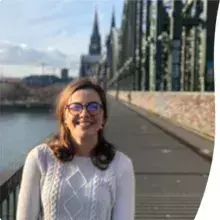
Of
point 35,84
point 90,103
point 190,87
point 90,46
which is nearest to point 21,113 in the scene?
point 35,84

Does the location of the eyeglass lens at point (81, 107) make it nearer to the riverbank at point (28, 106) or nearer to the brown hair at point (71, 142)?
the brown hair at point (71, 142)

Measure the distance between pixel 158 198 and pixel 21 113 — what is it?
1.84 meters

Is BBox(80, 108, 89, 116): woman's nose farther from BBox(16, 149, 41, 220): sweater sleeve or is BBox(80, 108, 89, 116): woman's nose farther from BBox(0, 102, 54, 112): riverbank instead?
BBox(0, 102, 54, 112): riverbank

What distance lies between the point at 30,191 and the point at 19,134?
1.40 meters

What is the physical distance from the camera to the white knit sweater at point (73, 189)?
1659 millimetres

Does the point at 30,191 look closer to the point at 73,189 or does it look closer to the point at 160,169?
the point at 73,189

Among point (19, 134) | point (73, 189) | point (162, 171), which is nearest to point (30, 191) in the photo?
point (73, 189)

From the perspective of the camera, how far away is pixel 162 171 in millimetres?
6105

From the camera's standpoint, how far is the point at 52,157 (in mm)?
1696

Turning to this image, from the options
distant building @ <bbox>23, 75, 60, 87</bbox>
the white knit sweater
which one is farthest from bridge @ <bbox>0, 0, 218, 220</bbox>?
the white knit sweater

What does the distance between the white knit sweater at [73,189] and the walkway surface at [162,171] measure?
30.3 inches

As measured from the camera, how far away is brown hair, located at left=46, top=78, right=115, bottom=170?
1697mm

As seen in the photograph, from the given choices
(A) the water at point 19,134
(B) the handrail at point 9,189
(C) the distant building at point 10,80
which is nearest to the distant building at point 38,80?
(C) the distant building at point 10,80

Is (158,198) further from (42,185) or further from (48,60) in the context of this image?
(42,185)
